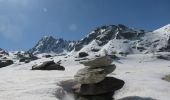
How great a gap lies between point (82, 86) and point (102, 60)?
367 cm

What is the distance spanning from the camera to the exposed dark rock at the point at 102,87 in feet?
113

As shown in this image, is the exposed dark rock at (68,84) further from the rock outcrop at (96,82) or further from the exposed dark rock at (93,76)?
the exposed dark rock at (93,76)

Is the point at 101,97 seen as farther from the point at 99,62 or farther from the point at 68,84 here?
the point at 68,84

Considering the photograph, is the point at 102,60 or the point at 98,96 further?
the point at 102,60

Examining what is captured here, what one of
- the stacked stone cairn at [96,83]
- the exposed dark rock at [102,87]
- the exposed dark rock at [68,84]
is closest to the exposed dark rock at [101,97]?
the stacked stone cairn at [96,83]

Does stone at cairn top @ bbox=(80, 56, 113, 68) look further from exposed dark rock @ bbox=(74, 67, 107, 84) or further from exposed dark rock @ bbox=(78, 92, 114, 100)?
exposed dark rock @ bbox=(78, 92, 114, 100)

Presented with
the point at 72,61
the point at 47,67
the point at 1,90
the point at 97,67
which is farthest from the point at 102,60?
the point at 72,61

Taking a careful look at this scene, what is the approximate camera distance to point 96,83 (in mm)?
35125

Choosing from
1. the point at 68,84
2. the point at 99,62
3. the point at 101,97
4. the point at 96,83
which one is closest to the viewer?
the point at 101,97

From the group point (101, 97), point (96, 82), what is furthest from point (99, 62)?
point (101, 97)

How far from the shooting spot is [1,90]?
35.3 m

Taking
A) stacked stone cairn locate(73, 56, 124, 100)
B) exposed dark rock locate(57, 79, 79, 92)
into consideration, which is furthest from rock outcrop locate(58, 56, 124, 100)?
exposed dark rock locate(57, 79, 79, 92)

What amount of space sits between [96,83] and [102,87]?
949mm

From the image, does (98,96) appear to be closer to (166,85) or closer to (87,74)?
(87,74)
